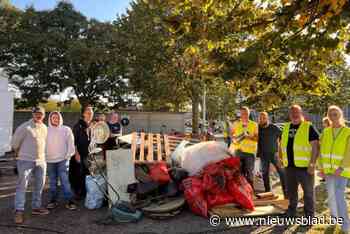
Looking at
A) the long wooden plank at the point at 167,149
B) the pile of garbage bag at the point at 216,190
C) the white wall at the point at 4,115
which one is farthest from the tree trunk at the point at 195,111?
the pile of garbage bag at the point at 216,190

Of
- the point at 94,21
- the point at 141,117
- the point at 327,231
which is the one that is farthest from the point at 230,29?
the point at 94,21

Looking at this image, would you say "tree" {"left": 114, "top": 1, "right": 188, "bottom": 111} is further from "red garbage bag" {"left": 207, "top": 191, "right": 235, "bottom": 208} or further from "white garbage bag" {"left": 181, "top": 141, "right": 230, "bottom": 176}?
"red garbage bag" {"left": 207, "top": 191, "right": 235, "bottom": 208}

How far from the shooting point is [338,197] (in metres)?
4.72

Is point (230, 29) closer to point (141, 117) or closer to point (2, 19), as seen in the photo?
point (141, 117)

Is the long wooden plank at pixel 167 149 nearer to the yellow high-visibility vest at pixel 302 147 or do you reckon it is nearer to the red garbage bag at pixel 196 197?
the red garbage bag at pixel 196 197

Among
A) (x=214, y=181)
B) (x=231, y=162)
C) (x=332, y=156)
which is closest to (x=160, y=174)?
(x=214, y=181)

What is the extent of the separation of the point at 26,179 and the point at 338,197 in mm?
4771

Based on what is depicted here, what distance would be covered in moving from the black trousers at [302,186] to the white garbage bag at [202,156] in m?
1.47

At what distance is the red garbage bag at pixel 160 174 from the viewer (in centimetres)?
632

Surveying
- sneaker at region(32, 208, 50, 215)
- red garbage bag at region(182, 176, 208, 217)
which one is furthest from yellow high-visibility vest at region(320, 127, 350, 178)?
sneaker at region(32, 208, 50, 215)

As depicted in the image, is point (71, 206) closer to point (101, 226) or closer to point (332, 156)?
point (101, 226)

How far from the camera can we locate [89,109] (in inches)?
259

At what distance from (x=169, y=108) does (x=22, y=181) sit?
19.9m

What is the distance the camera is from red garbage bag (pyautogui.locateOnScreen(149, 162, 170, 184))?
20.7 ft
